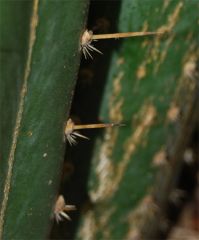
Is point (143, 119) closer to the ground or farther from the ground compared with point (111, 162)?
farther from the ground

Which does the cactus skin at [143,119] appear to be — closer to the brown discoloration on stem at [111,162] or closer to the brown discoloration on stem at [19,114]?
the brown discoloration on stem at [111,162]

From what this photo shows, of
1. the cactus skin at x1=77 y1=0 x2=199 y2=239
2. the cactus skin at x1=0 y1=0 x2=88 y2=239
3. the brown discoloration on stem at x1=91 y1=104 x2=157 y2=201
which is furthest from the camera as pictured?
the brown discoloration on stem at x1=91 y1=104 x2=157 y2=201

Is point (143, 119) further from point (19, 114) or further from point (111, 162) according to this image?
point (19, 114)

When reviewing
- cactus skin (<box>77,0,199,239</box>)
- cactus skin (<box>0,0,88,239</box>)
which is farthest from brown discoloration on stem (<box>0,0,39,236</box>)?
cactus skin (<box>77,0,199,239</box>)

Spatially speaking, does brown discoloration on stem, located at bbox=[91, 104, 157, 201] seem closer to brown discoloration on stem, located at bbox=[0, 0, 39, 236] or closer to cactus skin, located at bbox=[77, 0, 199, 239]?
cactus skin, located at bbox=[77, 0, 199, 239]

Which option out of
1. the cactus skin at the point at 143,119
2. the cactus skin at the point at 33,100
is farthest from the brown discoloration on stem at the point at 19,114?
the cactus skin at the point at 143,119

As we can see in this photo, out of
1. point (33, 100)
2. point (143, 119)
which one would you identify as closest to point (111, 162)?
point (143, 119)
